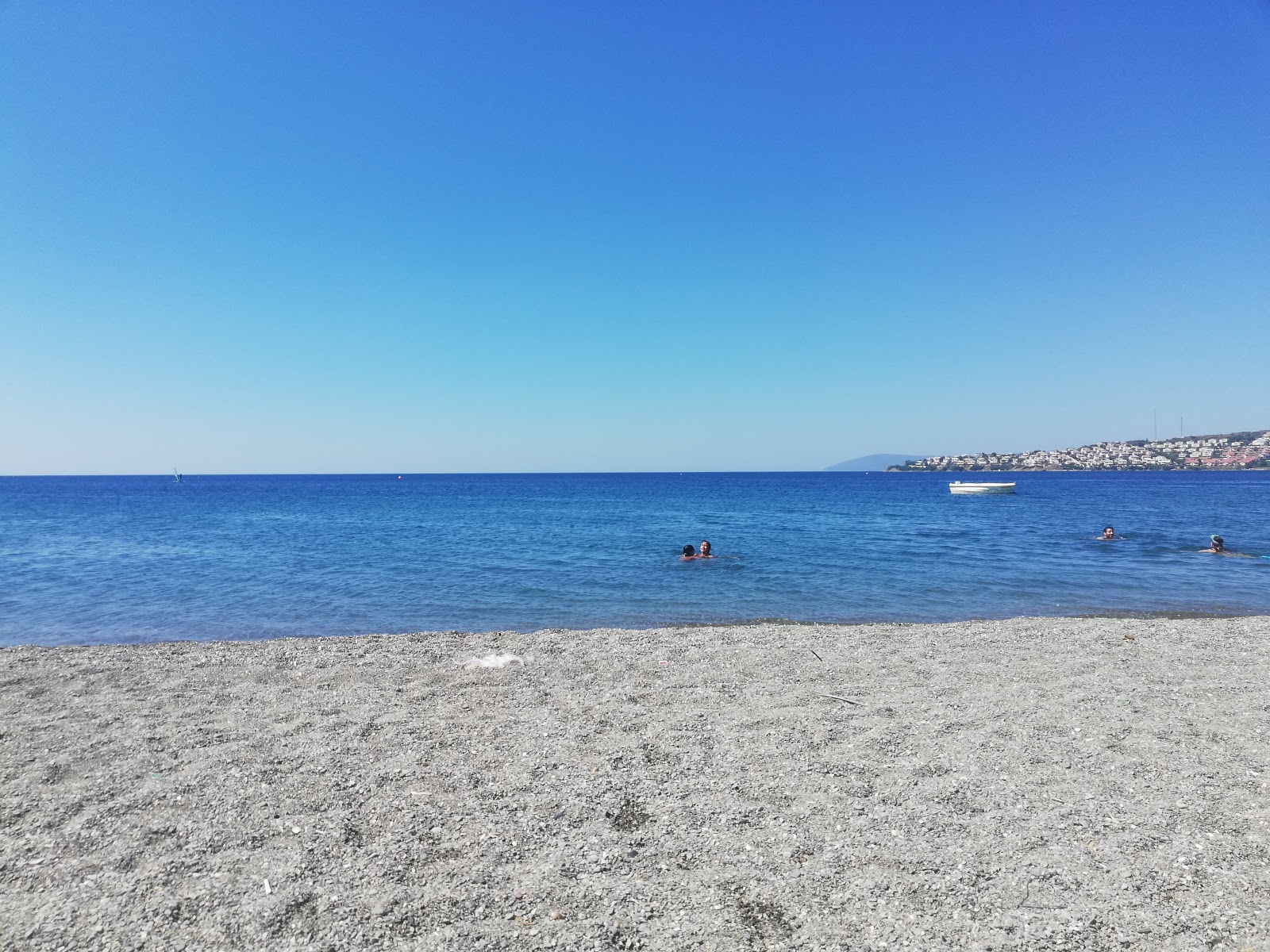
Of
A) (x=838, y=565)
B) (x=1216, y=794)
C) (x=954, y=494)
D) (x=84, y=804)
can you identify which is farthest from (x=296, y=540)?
(x=954, y=494)

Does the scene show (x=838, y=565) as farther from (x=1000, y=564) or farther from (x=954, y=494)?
(x=954, y=494)

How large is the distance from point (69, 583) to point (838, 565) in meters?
25.7

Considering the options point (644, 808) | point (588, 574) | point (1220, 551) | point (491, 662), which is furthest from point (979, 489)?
point (644, 808)

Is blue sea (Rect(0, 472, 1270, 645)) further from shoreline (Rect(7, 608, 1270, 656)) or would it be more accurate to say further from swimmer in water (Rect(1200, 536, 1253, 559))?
swimmer in water (Rect(1200, 536, 1253, 559))

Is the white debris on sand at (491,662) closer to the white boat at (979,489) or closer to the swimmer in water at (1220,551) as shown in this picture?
the swimmer in water at (1220,551)

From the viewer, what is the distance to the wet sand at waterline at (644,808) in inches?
167

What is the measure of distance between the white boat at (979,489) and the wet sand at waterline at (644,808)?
240 feet

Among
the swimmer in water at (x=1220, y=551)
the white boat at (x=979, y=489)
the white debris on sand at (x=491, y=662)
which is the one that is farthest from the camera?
the white boat at (x=979, y=489)

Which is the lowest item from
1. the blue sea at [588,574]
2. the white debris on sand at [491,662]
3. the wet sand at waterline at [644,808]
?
the blue sea at [588,574]

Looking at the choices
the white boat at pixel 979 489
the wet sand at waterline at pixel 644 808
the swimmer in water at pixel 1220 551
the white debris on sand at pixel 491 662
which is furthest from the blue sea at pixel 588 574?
the white boat at pixel 979 489

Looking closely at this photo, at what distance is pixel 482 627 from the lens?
1495 cm

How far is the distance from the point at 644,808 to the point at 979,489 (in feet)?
272

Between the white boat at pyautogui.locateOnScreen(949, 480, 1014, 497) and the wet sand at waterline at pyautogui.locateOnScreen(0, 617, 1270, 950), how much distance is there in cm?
7308

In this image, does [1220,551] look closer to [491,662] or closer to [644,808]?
[491,662]
